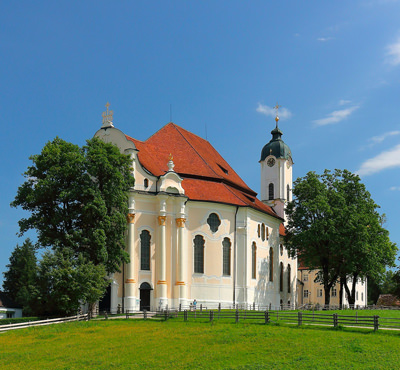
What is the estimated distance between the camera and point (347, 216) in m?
→ 53.1

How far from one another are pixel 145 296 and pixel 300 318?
18.1 metres

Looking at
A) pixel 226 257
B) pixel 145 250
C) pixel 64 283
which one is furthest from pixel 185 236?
pixel 64 283

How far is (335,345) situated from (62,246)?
22.9 metres

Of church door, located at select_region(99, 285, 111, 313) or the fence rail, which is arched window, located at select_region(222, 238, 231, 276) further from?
the fence rail

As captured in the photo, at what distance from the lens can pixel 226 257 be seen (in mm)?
51156

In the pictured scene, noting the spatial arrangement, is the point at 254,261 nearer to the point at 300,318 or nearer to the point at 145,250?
the point at 145,250

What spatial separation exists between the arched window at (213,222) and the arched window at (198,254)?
1.42 meters

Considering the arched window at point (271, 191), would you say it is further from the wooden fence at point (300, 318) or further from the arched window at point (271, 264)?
the wooden fence at point (300, 318)

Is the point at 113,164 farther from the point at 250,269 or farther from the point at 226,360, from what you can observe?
the point at 226,360

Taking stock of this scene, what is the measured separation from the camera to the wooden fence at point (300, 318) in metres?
30.6

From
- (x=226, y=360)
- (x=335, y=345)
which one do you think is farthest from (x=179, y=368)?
(x=335, y=345)

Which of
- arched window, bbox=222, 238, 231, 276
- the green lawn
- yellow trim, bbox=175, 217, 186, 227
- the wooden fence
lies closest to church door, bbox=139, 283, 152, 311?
yellow trim, bbox=175, 217, 186, 227

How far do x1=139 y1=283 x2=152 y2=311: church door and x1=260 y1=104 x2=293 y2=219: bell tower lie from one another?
26.5 meters

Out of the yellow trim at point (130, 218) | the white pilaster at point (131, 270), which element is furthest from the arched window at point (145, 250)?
the yellow trim at point (130, 218)
